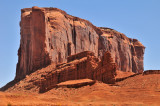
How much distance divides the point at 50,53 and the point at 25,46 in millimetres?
7079

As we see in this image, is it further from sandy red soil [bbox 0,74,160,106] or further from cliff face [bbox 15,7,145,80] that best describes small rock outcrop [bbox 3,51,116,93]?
cliff face [bbox 15,7,145,80]

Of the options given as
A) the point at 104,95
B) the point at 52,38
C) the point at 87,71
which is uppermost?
the point at 52,38

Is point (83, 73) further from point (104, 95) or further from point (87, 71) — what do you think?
point (104, 95)

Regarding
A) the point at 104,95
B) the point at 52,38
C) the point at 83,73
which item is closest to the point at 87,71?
the point at 83,73

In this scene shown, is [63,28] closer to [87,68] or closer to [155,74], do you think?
[87,68]

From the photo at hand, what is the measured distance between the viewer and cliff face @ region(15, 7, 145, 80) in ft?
210

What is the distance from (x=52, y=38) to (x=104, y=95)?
126 feet

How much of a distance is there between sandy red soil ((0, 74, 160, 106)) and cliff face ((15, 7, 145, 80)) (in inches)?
1074

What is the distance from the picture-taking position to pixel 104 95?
30953mm

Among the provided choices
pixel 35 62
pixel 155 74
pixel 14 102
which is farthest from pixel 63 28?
pixel 14 102

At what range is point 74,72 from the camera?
4247cm

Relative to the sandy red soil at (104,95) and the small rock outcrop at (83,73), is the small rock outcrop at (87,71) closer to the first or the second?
the small rock outcrop at (83,73)

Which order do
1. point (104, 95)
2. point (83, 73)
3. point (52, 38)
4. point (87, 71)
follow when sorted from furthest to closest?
1. point (52, 38)
2. point (83, 73)
3. point (87, 71)
4. point (104, 95)

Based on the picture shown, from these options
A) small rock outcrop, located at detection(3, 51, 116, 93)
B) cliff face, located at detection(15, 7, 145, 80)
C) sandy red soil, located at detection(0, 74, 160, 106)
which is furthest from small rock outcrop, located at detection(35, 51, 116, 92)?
cliff face, located at detection(15, 7, 145, 80)
